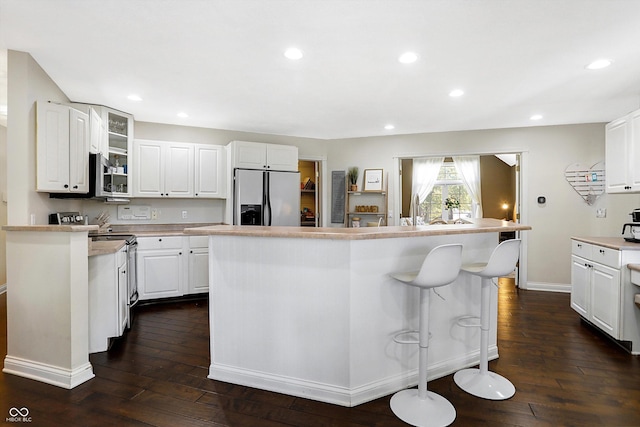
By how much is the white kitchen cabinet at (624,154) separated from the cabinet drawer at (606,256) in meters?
0.72

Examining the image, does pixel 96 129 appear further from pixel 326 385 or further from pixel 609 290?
pixel 609 290

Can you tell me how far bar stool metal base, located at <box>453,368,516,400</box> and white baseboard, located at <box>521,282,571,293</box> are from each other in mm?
3073

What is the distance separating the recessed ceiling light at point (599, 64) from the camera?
2.66m

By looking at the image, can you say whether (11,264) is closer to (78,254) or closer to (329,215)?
(78,254)

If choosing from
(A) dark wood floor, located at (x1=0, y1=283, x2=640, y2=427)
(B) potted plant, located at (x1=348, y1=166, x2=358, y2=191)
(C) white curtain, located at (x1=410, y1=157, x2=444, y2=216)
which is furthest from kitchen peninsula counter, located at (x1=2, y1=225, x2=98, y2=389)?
(C) white curtain, located at (x1=410, y1=157, x2=444, y2=216)

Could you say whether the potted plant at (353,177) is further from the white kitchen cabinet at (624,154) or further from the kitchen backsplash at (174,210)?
the white kitchen cabinet at (624,154)

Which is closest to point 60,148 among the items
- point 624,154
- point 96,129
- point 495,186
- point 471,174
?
point 96,129

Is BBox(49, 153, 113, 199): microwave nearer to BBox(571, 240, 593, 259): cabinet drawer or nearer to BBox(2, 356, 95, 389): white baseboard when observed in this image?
BBox(2, 356, 95, 389): white baseboard

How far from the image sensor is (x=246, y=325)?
7.46 feet

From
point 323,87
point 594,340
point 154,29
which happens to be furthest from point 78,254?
point 594,340

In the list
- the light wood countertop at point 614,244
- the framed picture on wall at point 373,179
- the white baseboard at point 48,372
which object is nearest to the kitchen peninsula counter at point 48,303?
the white baseboard at point 48,372

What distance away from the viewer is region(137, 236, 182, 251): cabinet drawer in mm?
3996

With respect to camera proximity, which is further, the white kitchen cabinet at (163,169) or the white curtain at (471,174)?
the white curtain at (471,174)

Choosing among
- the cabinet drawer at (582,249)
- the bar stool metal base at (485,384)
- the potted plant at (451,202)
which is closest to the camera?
the bar stool metal base at (485,384)
